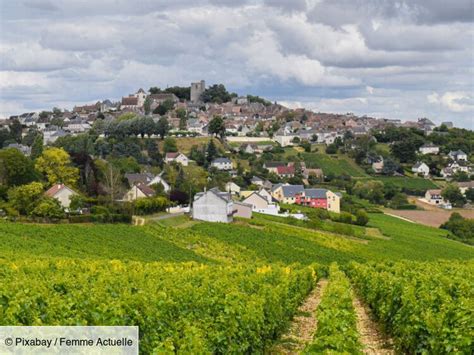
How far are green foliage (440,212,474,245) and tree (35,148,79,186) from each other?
43.6 metres

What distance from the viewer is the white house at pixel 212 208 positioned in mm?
68562

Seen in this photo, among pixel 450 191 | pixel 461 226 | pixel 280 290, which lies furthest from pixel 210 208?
pixel 450 191

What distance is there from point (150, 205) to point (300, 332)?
46.9 metres

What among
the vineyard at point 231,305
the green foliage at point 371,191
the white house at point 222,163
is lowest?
the green foliage at point 371,191

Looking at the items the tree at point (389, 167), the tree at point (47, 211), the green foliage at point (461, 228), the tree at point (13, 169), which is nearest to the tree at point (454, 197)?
the tree at point (389, 167)

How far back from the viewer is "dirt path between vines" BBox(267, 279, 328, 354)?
1843 centimetres

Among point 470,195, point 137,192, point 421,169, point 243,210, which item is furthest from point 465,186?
point 137,192

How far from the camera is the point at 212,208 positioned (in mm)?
68688

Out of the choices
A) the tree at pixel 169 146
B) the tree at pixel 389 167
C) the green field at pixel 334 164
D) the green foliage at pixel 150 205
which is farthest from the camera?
the tree at pixel 389 167

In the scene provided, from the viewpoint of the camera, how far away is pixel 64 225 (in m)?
53.2

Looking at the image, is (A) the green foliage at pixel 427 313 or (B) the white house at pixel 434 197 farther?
(B) the white house at pixel 434 197

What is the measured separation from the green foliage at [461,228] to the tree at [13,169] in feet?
155

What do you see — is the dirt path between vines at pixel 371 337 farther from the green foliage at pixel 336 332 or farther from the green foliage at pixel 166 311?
the green foliage at pixel 166 311

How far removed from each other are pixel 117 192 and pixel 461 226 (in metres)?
40.7
